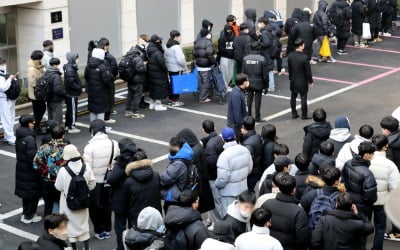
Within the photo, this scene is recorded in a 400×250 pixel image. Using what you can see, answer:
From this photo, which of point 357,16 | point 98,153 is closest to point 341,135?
point 98,153

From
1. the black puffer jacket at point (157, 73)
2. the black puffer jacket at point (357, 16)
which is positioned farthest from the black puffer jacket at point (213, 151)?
the black puffer jacket at point (357, 16)

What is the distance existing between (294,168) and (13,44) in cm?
1197

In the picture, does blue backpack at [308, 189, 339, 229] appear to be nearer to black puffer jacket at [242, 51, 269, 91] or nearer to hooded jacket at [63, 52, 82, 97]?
black puffer jacket at [242, 51, 269, 91]

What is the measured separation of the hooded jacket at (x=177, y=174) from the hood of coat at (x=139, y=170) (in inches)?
11.1

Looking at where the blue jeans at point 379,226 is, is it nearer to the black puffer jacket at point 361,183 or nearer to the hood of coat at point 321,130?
the black puffer jacket at point 361,183

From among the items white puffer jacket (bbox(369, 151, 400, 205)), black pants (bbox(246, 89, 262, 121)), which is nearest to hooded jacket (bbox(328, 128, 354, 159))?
white puffer jacket (bbox(369, 151, 400, 205))

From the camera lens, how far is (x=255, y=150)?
483 inches

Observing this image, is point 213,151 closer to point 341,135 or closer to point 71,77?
point 341,135

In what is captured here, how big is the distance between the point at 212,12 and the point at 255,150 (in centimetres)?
1381

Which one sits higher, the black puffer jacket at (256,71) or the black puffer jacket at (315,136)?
the black puffer jacket at (256,71)

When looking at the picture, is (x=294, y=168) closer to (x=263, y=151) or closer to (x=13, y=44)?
(x=263, y=151)

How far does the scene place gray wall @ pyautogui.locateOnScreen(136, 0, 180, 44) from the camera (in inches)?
915

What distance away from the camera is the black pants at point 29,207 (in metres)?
12.8

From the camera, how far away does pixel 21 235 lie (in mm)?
12492
